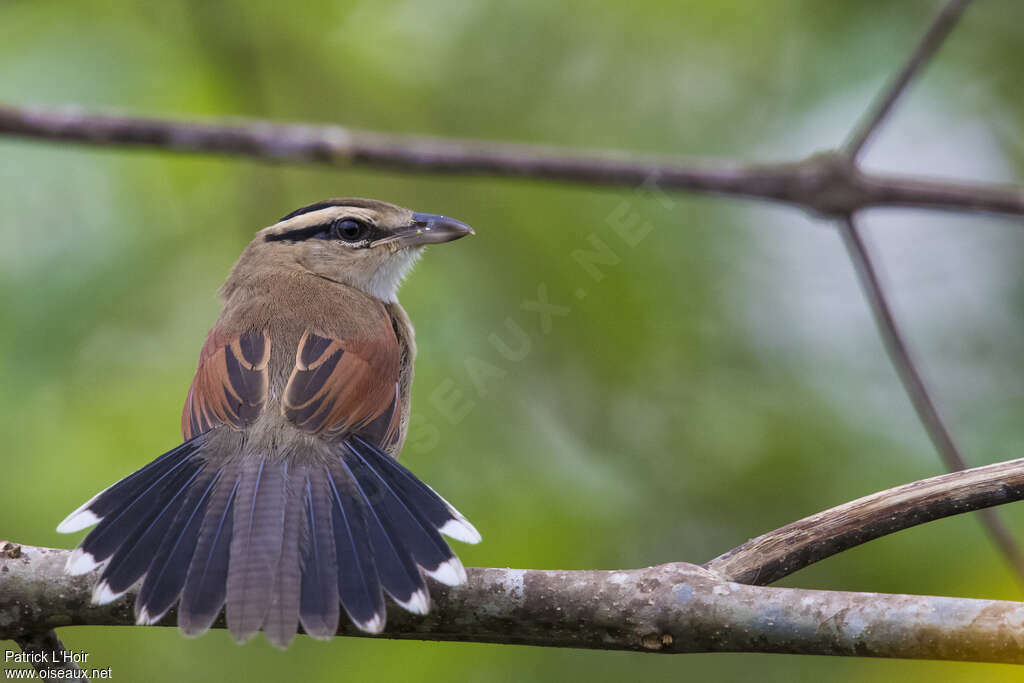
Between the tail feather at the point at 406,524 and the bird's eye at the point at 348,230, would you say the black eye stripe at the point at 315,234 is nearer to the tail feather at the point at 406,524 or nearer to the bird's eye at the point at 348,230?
the bird's eye at the point at 348,230

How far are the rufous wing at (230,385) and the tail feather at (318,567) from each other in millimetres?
557

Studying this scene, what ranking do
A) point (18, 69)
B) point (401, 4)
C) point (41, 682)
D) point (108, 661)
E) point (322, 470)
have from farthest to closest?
point (401, 4), point (18, 69), point (108, 661), point (322, 470), point (41, 682)

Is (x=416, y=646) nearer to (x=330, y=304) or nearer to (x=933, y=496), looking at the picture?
(x=330, y=304)

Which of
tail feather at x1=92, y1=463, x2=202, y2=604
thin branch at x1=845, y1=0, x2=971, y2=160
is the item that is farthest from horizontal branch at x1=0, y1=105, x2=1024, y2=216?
tail feather at x1=92, y1=463, x2=202, y2=604

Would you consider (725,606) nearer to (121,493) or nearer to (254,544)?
(254,544)

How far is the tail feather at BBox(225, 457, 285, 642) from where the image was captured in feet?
11.8

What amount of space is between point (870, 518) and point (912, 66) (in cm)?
168

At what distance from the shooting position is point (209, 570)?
3.79 metres

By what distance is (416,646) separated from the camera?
5367 mm

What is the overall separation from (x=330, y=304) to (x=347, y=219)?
32.4 inches

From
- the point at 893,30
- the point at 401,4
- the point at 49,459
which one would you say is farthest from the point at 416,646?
the point at 893,30

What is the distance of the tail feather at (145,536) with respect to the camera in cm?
369

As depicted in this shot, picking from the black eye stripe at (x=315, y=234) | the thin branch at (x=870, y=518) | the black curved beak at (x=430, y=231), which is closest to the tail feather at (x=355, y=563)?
the thin branch at (x=870, y=518)

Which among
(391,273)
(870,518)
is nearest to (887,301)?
(870,518)
